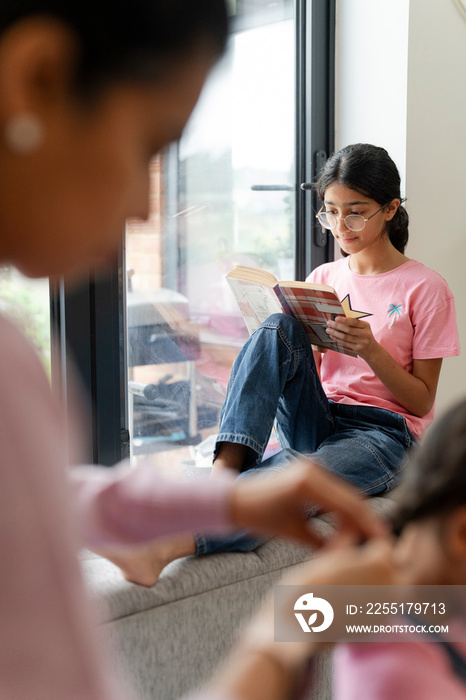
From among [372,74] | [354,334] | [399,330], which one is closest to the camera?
Answer: [354,334]

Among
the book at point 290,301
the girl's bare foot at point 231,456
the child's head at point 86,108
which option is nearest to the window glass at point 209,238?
the book at point 290,301

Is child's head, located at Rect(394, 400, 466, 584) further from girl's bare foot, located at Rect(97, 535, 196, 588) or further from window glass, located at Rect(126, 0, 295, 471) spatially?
window glass, located at Rect(126, 0, 295, 471)

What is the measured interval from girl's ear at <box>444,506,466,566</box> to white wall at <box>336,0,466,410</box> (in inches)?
69.2

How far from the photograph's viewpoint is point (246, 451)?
61.3 inches

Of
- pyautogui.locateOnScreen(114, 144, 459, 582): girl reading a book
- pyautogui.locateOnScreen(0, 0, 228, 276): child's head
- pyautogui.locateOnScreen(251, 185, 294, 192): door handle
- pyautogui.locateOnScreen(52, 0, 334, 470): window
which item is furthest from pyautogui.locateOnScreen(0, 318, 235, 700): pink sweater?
pyautogui.locateOnScreen(251, 185, 294, 192): door handle

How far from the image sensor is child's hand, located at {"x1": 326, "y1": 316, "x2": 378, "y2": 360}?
1.65 meters

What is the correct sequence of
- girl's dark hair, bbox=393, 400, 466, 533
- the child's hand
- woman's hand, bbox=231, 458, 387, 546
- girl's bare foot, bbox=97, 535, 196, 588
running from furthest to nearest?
1. the child's hand
2. girl's bare foot, bbox=97, 535, 196, 588
3. girl's dark hair, bbox=393, 400, 466, 533
4. woman's hand, bbox=231, 458, 387, 546

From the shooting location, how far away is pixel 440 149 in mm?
2318

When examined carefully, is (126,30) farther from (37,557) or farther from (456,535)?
(456,535)

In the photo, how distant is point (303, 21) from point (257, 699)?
231 centimetres

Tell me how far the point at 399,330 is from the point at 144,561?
966mm

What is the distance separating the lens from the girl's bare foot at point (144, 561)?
1.15 meters

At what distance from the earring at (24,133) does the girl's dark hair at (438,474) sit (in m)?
0.46

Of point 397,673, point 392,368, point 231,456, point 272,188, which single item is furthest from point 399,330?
point 397,673
